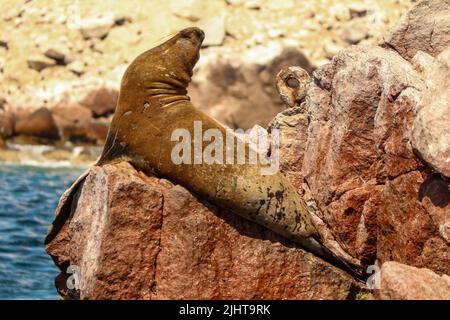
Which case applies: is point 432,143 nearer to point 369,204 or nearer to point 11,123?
point 369,204

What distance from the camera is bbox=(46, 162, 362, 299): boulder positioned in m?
9.34

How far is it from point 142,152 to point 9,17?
29.7 metres

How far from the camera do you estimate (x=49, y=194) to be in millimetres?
27609

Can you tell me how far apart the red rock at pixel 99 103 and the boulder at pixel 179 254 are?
79.5 feet

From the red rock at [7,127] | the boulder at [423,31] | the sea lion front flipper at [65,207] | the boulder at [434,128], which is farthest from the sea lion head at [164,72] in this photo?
the red rock at [7,127]

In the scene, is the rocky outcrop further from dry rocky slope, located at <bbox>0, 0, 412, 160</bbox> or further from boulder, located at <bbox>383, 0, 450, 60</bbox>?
boulder, located at <bbox>383, 0, 450, 60</bbox>

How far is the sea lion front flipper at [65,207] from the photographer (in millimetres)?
10391

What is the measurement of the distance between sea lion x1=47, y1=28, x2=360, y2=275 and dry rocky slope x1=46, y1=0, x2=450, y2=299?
147mm

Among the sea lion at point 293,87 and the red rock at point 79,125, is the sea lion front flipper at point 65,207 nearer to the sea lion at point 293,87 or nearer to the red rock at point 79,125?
the sea lion at point 293,87

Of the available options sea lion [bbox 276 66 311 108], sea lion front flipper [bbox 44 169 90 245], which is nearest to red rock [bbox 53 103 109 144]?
sea lion [bbox 276 66 311 108]

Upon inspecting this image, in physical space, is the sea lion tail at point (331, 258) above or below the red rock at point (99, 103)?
above

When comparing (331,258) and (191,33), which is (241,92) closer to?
(191,33)

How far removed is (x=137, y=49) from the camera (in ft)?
119

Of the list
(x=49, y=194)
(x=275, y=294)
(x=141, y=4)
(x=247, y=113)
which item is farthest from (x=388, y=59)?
(x=141, y=4)
